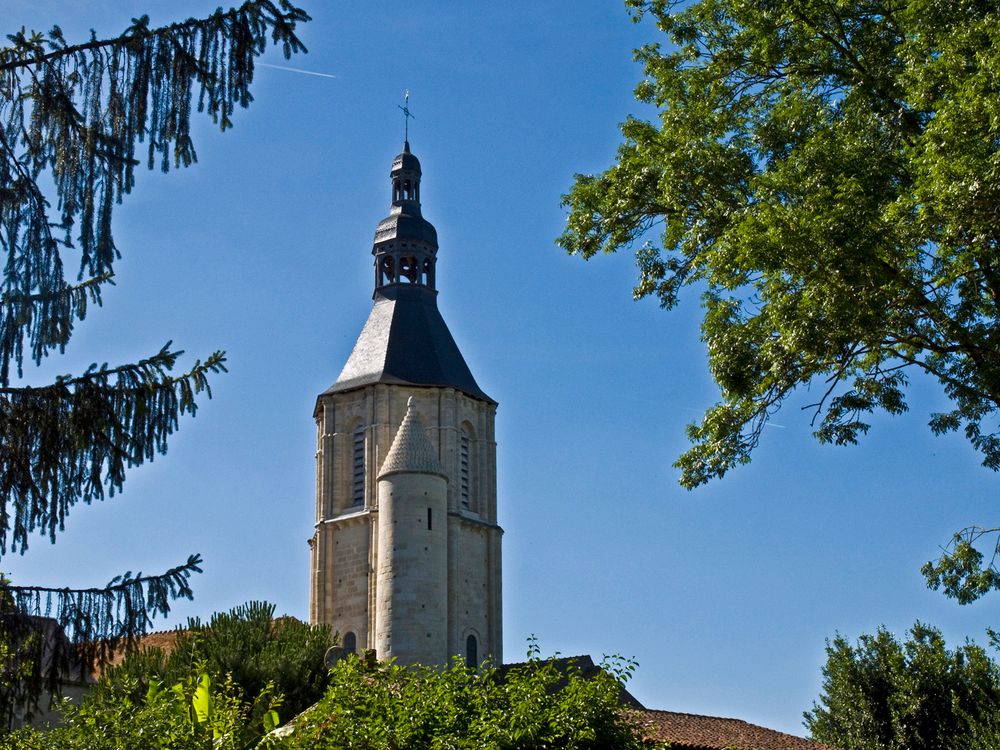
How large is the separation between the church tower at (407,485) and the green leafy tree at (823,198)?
28.2 meters

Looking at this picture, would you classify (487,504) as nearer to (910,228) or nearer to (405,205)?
(405,205)

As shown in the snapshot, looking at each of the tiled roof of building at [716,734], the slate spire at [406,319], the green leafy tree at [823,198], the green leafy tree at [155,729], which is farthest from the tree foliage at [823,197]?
the slate spire at [406,319]

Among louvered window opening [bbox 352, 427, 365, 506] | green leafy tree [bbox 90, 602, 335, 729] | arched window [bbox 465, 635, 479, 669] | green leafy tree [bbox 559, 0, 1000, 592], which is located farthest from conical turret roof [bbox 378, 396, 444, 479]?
green leafy tree [bbox 559, 0, 1000, 592]

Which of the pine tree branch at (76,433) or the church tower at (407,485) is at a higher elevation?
the church tower at (407,485)

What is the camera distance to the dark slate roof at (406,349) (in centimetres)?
5066

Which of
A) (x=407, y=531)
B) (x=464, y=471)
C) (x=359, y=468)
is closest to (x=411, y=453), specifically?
(x=407, y=531)

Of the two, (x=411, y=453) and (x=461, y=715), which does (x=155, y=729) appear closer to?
(x=461, y=715)

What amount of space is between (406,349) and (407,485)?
23.2 ft

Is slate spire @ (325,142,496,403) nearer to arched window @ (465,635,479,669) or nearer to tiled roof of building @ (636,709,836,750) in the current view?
arched window @ (465,635,479,669)

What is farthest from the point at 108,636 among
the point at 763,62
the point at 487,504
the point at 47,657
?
the point at 487,504

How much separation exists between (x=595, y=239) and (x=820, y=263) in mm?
4367

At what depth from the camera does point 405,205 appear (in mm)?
54844

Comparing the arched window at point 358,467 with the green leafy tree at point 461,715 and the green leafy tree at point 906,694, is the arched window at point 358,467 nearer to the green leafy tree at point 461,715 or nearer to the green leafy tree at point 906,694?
the green leafy tree at point 906,694

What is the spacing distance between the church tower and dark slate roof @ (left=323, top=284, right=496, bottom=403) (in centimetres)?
5
